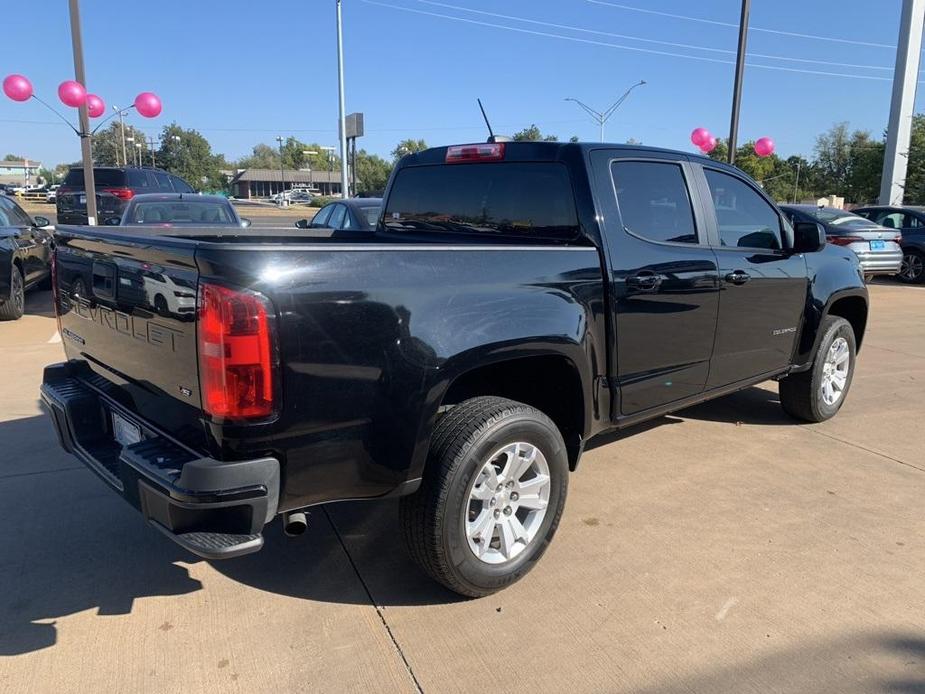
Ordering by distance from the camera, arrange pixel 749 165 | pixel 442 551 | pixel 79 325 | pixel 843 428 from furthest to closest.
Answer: pixel 749 165
pixel 843 428
pixel 79 325
pixel 442 551

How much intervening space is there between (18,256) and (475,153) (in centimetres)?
731

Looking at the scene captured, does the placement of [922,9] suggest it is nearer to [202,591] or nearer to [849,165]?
[202,591]

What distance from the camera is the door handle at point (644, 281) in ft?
11.3

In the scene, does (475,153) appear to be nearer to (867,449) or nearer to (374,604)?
(374,604)

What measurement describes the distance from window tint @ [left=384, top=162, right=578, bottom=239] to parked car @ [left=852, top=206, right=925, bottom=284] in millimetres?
14493

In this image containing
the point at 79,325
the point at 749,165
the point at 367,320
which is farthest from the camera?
the point at 749,165

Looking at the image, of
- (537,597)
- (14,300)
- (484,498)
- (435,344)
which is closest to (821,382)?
(537,597)

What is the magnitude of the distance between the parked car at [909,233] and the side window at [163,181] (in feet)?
51.8

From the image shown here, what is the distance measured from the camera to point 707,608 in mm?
2936

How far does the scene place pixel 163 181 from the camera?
15.8m

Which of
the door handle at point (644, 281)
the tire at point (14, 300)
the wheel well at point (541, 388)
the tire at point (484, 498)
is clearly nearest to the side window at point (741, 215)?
the door handle at point (644, 281)

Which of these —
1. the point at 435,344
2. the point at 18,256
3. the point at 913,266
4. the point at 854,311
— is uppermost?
the point at 435,344

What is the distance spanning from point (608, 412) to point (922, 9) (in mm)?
27582

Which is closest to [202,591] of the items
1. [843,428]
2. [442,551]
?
[442,551]
